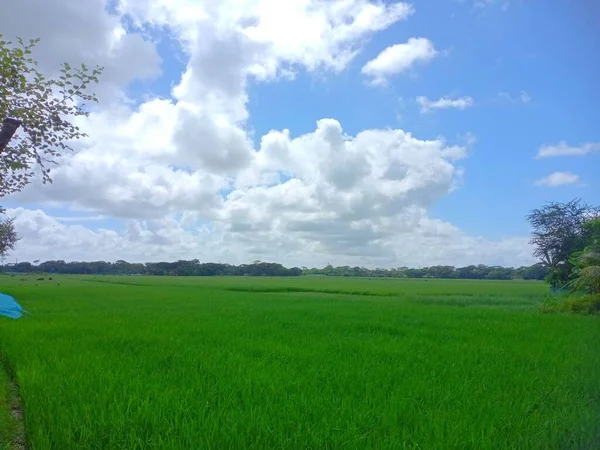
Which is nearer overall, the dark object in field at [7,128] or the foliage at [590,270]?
the dark object in field at [7,128]

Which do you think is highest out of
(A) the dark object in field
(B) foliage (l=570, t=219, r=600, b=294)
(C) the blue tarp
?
(A) the dark object in field

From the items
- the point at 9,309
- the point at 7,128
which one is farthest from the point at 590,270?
the point at 9,309

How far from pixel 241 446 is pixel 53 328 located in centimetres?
900

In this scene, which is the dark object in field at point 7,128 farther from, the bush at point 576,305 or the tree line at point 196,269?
the tree line at point 196,269

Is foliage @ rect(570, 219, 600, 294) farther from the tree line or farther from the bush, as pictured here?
the tree line

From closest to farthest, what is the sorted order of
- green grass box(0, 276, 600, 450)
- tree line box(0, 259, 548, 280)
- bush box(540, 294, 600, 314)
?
green grass box(0, 276, 600, 450) → bush box(540, 294, 600, 314) → tree line box(0, 259, 548, 280)

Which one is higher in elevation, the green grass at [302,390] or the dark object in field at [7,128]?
the dark object in field at [7,128]

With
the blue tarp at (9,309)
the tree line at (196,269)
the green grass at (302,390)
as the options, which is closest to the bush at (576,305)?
the green grass at (302,390)

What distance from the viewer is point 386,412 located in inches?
184

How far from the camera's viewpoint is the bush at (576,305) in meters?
17.2

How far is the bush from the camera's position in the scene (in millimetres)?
17250

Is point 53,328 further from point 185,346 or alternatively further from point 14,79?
point 14,79

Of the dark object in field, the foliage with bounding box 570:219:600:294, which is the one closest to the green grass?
the dark object in field

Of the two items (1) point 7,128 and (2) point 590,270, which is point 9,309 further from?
(2) point 590,270
